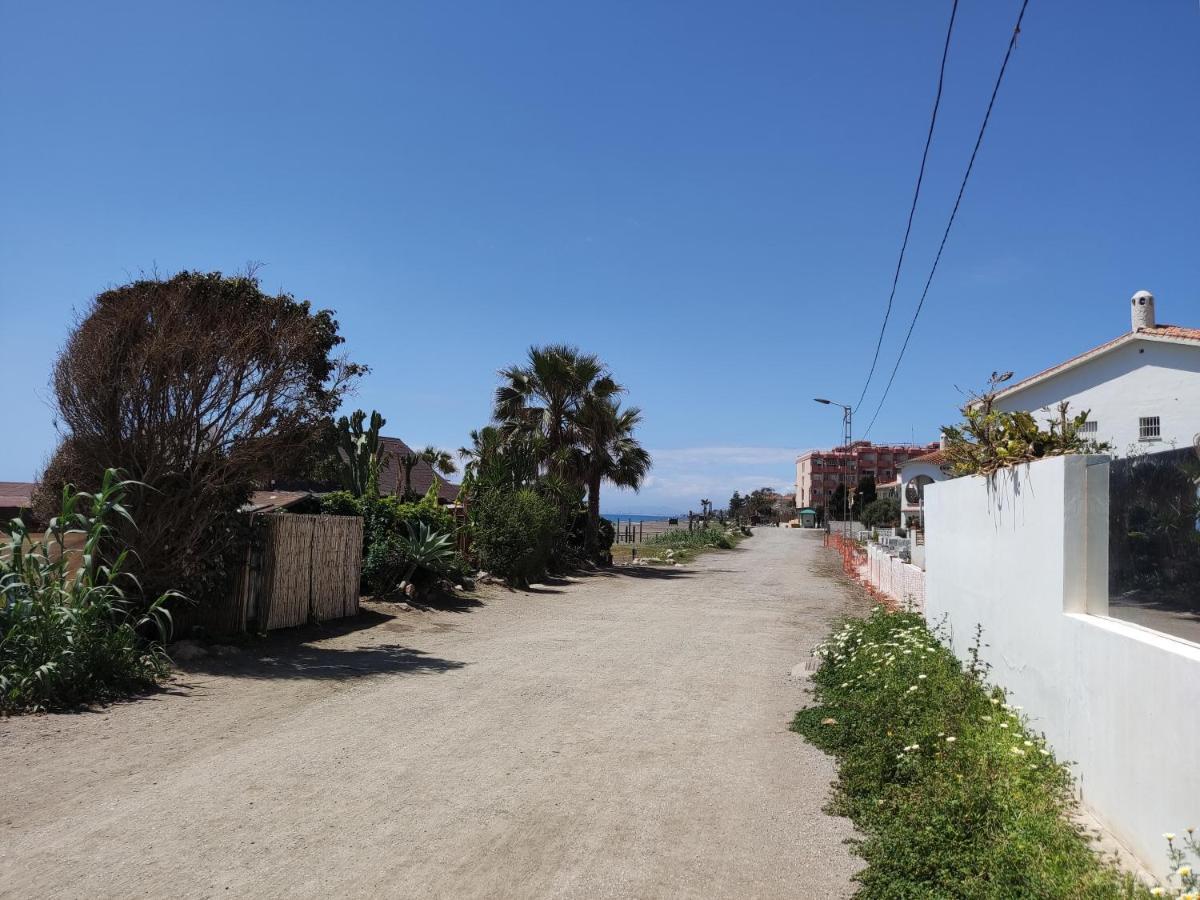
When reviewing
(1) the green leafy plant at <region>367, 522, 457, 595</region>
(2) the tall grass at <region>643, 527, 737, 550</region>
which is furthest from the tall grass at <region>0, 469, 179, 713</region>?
(2) the tall grass at <region>643, 527, 737, 550</region>

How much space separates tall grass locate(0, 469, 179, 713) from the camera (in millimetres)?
8133

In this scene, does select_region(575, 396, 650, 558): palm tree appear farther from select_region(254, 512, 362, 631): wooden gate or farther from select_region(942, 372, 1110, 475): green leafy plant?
select_region(942, 372, 1110, 475): green leafy plant

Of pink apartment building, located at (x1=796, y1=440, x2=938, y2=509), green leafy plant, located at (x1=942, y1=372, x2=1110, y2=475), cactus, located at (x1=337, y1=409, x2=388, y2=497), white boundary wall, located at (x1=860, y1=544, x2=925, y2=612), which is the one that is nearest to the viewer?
green leafy plant, located at (x1=942, y1=372, x2=1110, y2=475)

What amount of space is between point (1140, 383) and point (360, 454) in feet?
99.5

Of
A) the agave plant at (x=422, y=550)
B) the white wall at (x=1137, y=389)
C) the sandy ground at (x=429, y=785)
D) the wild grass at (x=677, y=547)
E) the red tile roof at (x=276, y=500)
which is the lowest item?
the wild grass at (x=677, y=547)

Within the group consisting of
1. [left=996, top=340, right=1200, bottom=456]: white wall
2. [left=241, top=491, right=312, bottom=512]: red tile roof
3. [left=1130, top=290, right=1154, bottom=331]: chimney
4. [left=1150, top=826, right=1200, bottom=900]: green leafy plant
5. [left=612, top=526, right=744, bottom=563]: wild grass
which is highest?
[left=1130, top=290, right=1154, bottom=331]: chimney

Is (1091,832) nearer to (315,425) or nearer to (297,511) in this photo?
(315,425)

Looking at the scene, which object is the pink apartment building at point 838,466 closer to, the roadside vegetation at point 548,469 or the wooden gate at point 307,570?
the roadside vegetation at point 548,469

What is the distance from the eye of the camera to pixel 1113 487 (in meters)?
5.62

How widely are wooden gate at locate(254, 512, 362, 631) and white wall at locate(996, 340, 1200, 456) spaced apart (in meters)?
26.2

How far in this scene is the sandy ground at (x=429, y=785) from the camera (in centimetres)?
466

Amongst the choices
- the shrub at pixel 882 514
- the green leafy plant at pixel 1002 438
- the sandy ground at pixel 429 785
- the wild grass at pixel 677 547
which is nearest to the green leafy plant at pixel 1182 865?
the sandy ground at pixel 429 785

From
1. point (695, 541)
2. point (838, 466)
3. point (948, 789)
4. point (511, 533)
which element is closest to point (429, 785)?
point (948, 789)

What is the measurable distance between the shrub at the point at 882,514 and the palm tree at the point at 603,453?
152ft
